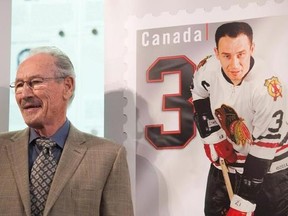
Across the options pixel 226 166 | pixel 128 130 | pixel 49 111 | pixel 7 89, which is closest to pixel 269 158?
pixel 226 166

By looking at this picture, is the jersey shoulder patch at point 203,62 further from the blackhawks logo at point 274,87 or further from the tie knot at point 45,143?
the tie knot at point 45,143

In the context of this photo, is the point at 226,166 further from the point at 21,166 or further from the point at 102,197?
the point at 21,166

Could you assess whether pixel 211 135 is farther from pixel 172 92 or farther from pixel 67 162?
pixel 67 162

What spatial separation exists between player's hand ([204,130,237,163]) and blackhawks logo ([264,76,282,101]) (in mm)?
221

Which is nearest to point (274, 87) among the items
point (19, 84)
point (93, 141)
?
point (93, 141)

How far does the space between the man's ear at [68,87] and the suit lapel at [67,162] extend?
4.4 inches

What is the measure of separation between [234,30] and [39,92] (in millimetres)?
727

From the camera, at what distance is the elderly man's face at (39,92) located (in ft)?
Result: 5.51

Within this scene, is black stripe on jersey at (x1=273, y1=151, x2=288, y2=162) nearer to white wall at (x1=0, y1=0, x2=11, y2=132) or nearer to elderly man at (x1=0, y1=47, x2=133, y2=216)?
elderly man at (x1=0, y1=47, x2=133, y2=216)

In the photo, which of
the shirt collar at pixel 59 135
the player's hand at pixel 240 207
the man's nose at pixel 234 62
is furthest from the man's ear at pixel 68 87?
the player's hand at pixel 240 207

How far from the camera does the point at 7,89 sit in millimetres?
2131

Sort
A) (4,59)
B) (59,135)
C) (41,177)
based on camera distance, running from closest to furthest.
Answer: (41,177) < (59,135) < (4,59)

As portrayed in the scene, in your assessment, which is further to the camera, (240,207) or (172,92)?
(172,92)

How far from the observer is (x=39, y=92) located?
1675 millimetres
